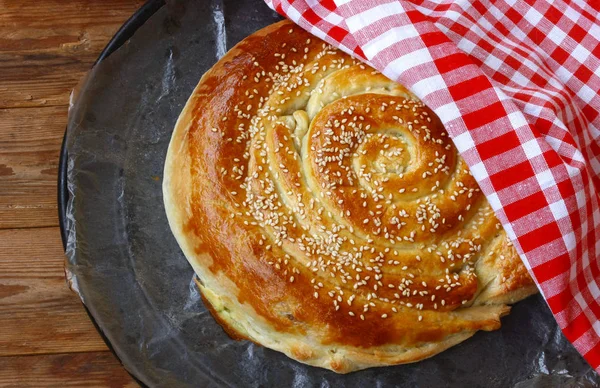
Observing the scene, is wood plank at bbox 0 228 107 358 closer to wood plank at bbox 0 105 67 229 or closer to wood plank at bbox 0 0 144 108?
wood plank at bbox 0 105 67 229

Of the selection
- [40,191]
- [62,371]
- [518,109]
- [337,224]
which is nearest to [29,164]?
[40,191]

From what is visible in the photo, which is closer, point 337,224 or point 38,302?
point 337,224

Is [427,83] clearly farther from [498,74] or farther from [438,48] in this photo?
[498,74]

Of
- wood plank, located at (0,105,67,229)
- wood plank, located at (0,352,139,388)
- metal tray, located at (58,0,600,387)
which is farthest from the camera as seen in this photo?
wood plank, located at (0,105,67,229)

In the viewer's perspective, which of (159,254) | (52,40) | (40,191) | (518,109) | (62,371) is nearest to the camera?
(518,109)

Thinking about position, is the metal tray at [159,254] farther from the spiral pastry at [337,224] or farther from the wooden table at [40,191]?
the wooden table at [40,191]

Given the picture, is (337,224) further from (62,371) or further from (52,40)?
(52,40)

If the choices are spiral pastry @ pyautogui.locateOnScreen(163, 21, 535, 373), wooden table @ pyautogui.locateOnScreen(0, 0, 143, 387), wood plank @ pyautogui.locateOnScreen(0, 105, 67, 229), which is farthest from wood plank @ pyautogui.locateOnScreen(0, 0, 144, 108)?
spiral pastry @ pyautogui.locateOnScreen(163, 21, 535, 373)
